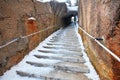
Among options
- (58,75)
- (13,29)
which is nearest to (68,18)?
(13,29)

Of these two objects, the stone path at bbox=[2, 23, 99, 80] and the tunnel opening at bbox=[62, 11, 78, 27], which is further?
the tunnel opening at bbox=[62, 11, 78, 27]

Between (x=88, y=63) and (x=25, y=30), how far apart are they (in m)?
2.07

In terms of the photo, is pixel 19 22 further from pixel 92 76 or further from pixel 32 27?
pixel 92 76

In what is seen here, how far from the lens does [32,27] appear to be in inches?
212

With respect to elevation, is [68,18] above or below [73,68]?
above

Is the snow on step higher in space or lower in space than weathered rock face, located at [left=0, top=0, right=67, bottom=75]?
lower

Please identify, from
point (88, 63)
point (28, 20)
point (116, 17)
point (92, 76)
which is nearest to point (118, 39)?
point (116, 17)

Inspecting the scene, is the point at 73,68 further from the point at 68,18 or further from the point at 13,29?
the point at 68,18

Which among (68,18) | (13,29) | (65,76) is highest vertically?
(13,29)

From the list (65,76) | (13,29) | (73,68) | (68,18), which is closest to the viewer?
→ (65,76)

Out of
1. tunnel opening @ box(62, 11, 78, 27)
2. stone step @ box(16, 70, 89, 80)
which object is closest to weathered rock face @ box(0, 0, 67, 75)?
stone step @ box(16, 70, 89, 80)

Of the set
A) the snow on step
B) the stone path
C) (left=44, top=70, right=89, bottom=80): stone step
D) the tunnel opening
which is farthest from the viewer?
the tunnel opening

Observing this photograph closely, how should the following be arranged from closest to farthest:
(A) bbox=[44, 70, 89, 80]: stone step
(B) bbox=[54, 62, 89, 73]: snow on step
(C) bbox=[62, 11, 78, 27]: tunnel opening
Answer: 1. (A) bbox=[44, 70, 89, 80]: stone step
2. (B) bbox=[54, 62, 89, 73]: snow on step
3. (C) bbox=[62, 11, 78, 27]: tunnel opening

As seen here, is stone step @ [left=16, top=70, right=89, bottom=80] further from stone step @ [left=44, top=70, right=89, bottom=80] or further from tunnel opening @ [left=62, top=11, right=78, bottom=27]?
tunnel opening @ [left=62, top=11, right=78, bottom=27]
